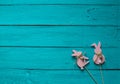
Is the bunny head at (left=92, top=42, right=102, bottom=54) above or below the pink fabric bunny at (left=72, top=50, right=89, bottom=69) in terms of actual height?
above

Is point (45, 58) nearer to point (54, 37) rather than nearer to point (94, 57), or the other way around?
point (54, 37)

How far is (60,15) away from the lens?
1303mm

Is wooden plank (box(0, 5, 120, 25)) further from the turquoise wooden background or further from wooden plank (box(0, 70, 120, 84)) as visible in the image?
wooden plank (box(0, 70, 120, 84))

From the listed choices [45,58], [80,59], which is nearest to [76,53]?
[80,59]

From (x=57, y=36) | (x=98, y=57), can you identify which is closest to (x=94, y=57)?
(x=98, y=57)

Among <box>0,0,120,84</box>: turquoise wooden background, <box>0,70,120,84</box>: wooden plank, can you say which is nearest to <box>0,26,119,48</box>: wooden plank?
<box>0,0,120,84</box>: turquoise wooden background

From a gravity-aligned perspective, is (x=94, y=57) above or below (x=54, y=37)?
below

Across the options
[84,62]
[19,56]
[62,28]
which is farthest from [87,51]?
[19,56]

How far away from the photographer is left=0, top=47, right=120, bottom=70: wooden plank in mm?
1283

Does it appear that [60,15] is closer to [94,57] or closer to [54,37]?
[54,37]

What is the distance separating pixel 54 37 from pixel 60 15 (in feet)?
0.34

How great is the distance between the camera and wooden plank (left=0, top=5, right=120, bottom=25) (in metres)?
1.29

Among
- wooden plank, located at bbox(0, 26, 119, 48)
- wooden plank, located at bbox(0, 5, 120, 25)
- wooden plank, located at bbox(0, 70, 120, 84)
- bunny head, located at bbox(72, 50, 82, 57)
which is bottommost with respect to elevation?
wooden plank, located at bbox(0, 70, 120, 84)

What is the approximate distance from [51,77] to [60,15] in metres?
0.28
